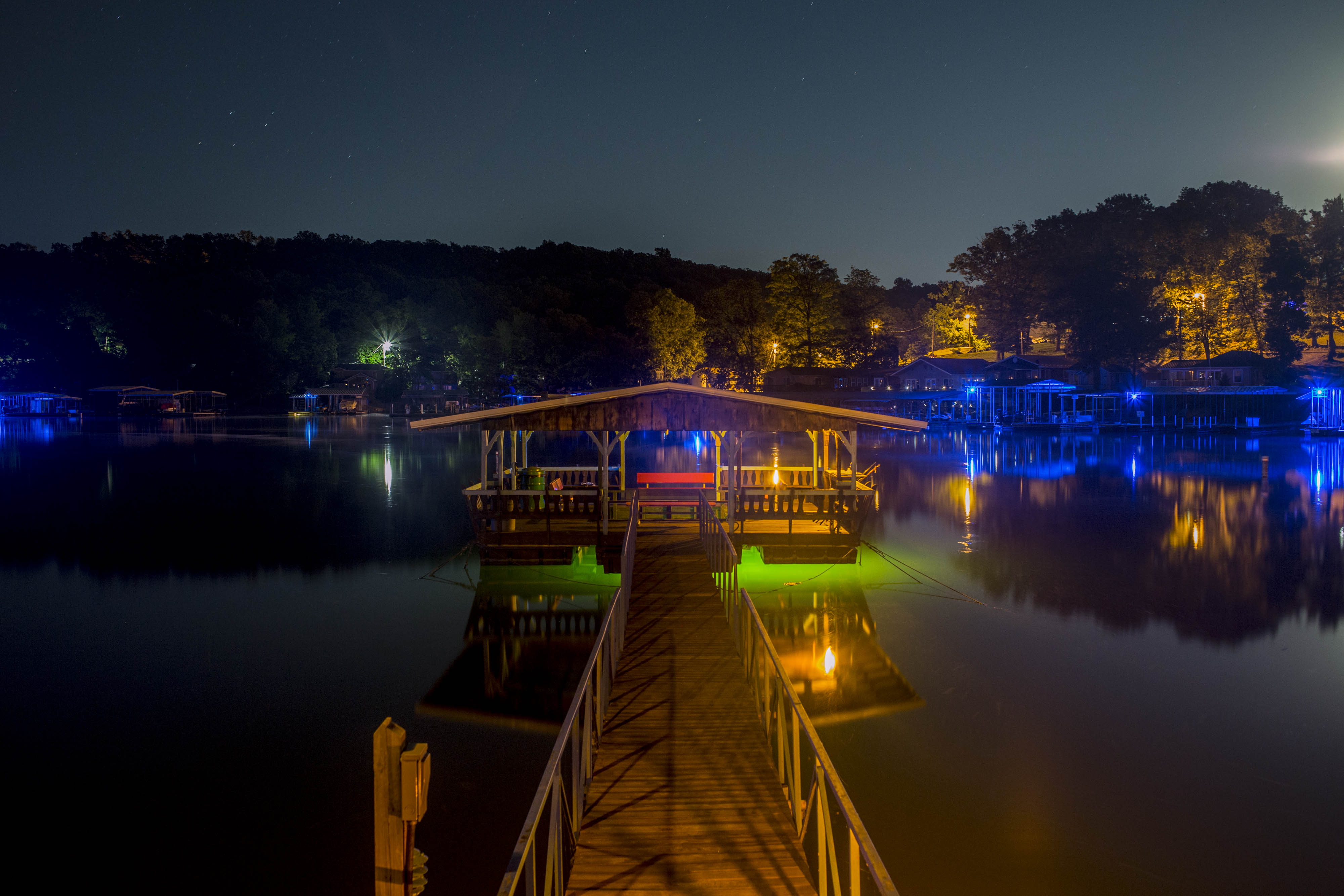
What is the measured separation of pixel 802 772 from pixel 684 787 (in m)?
1.68

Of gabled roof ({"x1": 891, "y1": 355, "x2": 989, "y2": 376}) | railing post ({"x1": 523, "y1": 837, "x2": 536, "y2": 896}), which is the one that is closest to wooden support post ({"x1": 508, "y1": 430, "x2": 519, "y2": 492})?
railing post ({"x1": 523, "y1": 837, "x2": 536, "y2": 896})

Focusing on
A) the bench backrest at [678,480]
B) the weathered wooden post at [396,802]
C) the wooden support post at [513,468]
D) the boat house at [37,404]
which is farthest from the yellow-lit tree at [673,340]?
the weathered wooden post at [396,802]

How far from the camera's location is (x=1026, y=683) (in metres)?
12.9

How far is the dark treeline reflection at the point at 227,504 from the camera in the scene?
23359 millimetres

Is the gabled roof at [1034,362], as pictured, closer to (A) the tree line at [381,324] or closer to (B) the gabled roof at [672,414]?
(A) the tree line at [381,324]

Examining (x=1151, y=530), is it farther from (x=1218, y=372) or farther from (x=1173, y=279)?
(x=1173, y=279)

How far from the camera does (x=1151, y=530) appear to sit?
86.4 ft

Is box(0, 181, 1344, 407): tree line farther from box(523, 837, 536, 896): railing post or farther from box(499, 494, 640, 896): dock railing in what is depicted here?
box(523, 837, 536, 896): railing post

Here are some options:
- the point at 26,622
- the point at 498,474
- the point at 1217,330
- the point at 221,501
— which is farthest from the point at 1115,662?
the point at 1217,330

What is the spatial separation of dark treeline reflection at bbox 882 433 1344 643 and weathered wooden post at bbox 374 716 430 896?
14.8 m

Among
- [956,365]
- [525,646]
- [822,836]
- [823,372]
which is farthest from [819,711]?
[956,365]

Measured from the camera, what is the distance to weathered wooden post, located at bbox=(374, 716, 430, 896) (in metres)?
4.66

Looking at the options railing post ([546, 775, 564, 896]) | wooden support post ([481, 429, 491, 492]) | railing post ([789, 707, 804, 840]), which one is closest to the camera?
railing post ([546, 775, 564, 896])

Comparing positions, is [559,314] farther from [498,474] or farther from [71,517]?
[498,474]
